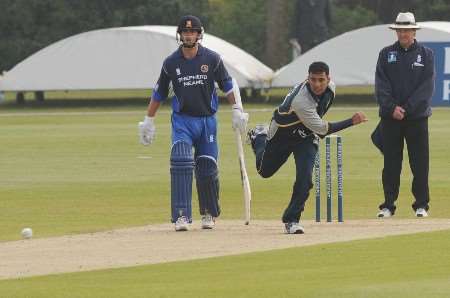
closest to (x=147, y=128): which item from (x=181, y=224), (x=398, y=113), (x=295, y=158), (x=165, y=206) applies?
(x=181, y=224)

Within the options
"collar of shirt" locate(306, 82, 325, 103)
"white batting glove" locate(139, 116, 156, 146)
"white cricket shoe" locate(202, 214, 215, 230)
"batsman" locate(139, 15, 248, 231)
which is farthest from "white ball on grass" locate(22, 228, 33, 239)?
"collar of shirt" locate(306, 82, 325, 103)

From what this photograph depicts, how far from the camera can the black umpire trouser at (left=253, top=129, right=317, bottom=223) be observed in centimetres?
1414

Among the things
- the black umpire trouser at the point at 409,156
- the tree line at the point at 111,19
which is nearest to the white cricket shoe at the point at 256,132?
the black umpire trouser at the point at 409,156

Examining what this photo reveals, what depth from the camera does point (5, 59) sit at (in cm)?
6331

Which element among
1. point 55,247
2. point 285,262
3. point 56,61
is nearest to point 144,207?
point 55,247

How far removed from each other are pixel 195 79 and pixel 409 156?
287cm

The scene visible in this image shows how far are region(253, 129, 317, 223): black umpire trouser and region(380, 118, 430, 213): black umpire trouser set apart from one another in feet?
6.07

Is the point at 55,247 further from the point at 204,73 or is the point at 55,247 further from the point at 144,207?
the point at 144,207

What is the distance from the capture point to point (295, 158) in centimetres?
1435

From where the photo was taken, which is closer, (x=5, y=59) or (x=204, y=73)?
(x=204, y=73)

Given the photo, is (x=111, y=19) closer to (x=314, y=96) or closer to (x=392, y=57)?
(x=392, y=57)

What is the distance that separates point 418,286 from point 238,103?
517cm

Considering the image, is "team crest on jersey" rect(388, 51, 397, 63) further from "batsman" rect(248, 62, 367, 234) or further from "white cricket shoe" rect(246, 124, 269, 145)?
"batsman" rect(248, 62, 367, 234)

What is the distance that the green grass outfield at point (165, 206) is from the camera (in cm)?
1047
